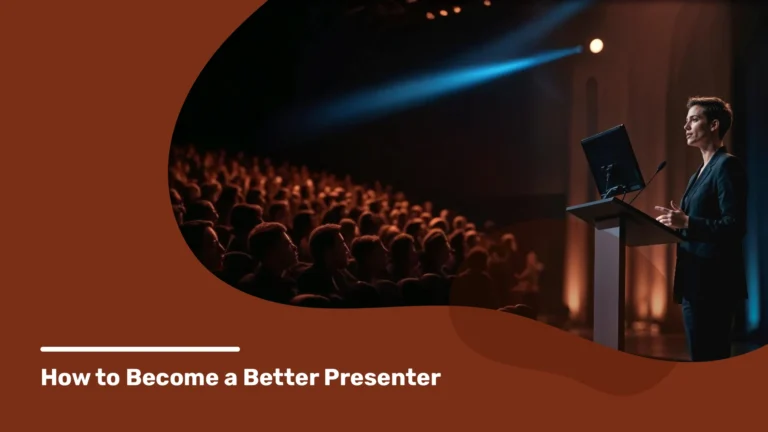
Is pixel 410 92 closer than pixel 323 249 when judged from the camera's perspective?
No

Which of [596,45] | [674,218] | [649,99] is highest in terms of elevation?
[596,45]

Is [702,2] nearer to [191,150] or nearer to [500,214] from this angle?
[500,214]

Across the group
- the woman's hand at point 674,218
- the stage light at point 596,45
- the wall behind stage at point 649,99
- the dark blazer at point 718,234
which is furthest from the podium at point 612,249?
the stage light at point 596,45

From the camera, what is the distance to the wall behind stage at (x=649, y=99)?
4.61 m

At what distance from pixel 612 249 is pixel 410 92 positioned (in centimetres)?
258

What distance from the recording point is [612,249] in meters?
2.41

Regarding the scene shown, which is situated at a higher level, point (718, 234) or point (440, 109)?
point (440, 109)

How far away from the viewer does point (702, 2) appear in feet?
15.4

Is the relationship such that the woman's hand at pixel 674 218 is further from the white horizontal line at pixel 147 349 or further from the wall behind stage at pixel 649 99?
the wall behind stage at pixel 649 99

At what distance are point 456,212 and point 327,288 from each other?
8.09 ft

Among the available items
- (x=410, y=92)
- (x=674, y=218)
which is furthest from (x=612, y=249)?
→ (x=410, y=92)

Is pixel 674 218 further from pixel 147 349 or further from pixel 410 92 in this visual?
pixel 410 92

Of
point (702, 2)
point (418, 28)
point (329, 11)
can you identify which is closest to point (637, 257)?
point (702, 2)

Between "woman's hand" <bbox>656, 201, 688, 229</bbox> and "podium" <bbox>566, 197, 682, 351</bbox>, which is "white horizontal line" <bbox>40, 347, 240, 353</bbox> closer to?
"podium" <bbox>566, 197, 682, 351</bbox>
